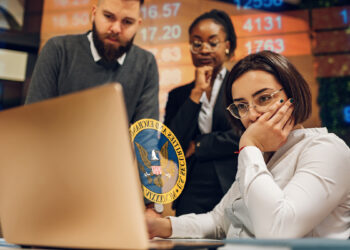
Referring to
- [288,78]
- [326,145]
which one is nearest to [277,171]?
[326,145]

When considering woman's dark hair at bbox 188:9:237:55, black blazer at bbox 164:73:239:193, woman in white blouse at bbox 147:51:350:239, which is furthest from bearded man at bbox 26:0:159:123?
woman in white blouse at bbox 147:51:350:239

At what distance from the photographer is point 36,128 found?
2.47ft

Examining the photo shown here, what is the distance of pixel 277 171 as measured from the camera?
125 cm

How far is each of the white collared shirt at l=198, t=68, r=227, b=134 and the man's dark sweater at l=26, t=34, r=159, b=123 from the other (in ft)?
0.79

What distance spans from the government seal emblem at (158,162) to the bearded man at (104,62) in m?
0.15

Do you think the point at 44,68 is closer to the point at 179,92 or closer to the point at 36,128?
the point at 179,92

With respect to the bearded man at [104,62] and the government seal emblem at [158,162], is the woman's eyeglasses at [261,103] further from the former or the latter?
the bearded man at [104,62]

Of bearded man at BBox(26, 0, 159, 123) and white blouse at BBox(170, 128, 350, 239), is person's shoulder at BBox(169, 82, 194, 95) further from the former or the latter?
white blouse at BBox(170, 128, 350, 239)

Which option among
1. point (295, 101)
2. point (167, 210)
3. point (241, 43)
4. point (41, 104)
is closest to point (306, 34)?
point (241, 43)

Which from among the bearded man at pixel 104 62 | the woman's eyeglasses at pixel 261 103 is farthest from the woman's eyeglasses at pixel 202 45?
the woman's eyeglasses at pixel 261 103

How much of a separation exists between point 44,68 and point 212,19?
941 millimetres

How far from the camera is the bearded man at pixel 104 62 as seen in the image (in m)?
2.04

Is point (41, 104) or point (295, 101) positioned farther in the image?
point (295, 101)

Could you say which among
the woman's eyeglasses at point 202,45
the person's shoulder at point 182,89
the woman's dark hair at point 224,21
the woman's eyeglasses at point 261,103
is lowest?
the woman's eyeglasses at point 261,103
